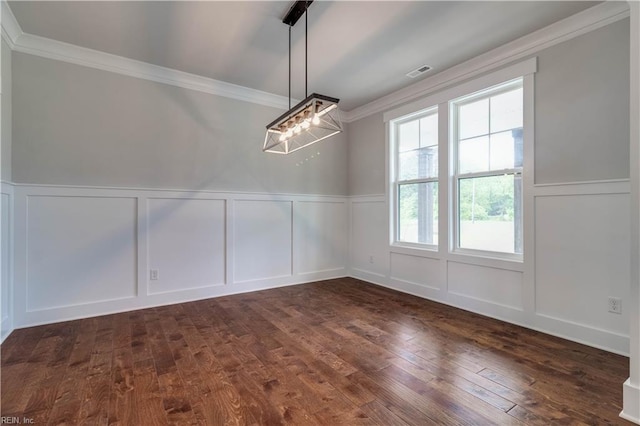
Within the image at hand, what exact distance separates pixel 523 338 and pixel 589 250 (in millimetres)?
953

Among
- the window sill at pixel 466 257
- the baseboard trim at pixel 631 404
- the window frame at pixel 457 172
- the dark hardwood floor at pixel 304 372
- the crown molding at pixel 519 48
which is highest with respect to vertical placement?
the crown molding at pixel 519 48

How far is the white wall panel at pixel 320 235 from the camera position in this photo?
473cm

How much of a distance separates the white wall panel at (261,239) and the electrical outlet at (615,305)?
359 cm

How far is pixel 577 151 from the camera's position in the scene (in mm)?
2641

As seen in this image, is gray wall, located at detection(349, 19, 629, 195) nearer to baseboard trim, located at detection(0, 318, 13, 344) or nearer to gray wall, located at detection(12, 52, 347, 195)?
gray wall, located at detection(12, 52, 347, 195)

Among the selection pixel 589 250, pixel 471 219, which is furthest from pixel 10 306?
pixel 589 250

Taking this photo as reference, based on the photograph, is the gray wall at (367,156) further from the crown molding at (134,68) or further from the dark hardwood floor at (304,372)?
the dark hardwood floor at (304,372)

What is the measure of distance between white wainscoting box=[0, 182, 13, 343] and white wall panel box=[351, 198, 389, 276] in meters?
4.22

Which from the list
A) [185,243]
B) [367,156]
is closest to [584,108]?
[367,156]

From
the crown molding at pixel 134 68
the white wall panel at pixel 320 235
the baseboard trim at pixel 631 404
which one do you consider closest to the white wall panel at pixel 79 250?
the crown molding at pixel 134 68

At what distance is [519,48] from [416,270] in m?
2.75

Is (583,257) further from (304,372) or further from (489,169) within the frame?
(304,372)

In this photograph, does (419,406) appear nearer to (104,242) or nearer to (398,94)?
(104,242)

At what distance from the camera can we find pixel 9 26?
2648 mm
